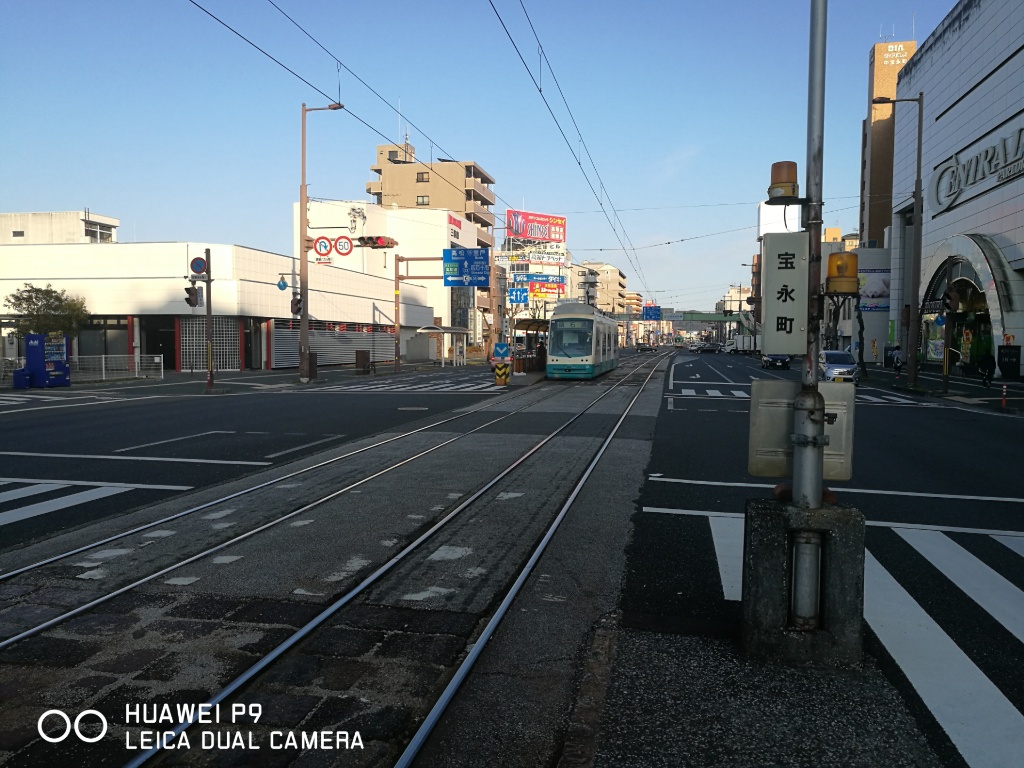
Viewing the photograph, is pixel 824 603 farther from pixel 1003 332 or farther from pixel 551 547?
pixel 1003 332

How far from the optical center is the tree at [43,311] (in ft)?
131

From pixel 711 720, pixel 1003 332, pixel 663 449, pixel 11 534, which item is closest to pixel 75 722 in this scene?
pixel 711 720

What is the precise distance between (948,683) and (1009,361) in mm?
38803

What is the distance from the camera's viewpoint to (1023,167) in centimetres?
3788

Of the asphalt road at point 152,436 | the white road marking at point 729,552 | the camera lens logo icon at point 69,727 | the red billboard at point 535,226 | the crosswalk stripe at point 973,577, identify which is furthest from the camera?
the red billboard at point 535,226

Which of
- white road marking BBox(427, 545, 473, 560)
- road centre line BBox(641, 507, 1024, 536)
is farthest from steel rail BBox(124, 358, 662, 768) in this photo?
road centre line BBox(641, 507, 1024, 536)

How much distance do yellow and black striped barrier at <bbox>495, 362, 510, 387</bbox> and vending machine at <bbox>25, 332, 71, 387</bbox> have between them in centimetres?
1815

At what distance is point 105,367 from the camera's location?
35.9 meters

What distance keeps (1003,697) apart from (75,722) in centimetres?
492

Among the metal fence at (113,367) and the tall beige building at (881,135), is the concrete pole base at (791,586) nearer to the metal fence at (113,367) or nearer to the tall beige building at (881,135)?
the metal fence at (113,367)

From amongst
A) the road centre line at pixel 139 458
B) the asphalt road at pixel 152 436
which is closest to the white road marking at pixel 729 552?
the asphalt road at pixel 152 436

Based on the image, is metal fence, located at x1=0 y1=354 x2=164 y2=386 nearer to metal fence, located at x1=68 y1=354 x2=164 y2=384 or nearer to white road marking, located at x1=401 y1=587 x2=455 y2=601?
metal fence, located at x1=68 y1=354 x2=164 y2=384

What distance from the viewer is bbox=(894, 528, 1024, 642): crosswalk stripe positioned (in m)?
5.53

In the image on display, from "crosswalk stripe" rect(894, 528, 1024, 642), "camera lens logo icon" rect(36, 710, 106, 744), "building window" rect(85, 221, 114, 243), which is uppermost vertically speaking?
"building window" rect(85, 221, 114, 243)
